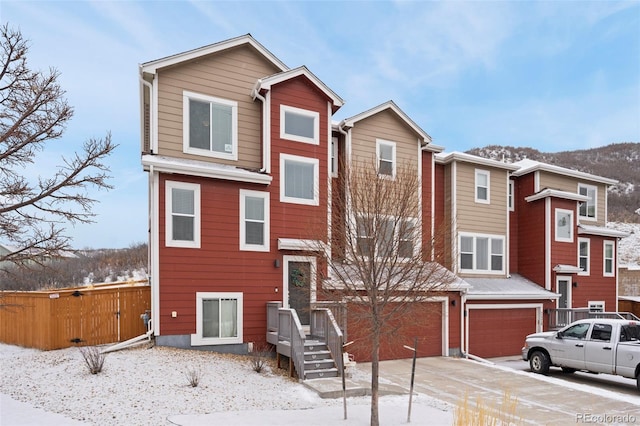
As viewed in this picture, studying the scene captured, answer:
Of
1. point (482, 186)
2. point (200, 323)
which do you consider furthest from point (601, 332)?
point (200, 323)

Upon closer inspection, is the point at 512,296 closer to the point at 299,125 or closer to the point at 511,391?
the point at 511,391

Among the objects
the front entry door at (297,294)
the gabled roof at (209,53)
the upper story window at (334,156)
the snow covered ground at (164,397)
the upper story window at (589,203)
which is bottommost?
the snow covered ground at (164,397)

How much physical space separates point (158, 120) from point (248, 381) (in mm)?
7459

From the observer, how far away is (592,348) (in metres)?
12.3

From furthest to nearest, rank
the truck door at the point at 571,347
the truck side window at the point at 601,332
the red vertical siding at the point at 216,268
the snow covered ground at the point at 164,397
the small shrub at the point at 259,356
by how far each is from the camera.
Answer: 1. the truck door at the point at 571,347
2. the truck side window at the point at 601,332
3. the red vertical siding at the point at 216,268
4. the small shrub at the point at 259,356
5. the snow covered ground at the point at 164,397

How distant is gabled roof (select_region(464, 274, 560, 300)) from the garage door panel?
701mm

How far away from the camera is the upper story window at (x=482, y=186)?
19578mm

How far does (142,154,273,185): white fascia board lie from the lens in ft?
38.2

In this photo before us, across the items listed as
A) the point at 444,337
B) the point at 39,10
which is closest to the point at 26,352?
the point at 39,10

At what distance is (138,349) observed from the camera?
11.3 m

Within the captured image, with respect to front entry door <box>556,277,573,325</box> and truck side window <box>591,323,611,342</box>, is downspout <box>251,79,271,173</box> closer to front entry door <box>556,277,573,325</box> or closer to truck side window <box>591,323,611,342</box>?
truck side window <box>591,323,611,342</box>

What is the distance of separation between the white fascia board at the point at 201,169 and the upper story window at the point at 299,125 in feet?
5.70

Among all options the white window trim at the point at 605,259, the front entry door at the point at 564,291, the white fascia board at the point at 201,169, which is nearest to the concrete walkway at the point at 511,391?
the white fascia board at the point at 201,169

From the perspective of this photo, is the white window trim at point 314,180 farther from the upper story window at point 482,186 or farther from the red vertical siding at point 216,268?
the upper story window at point 482,186
